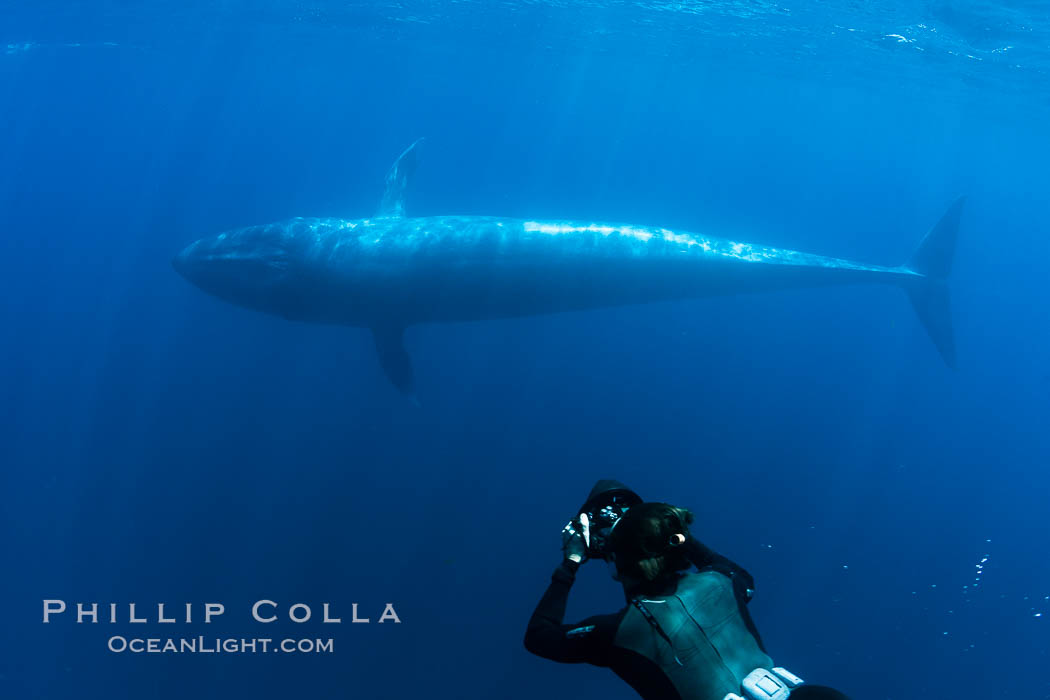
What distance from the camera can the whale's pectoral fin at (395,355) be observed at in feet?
42.2

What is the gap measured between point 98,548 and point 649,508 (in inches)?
598

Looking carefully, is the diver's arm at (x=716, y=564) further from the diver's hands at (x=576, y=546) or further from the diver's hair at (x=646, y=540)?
the diver's hands at (x=576, y=546)

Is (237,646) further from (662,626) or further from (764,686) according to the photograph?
(764,686)

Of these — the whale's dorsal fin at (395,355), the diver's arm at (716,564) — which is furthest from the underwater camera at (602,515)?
the whale's dorsal fin at (395,355)

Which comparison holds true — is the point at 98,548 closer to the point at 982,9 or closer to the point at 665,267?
the point at 665,267

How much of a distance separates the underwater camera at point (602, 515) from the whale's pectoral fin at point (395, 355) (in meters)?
9.28

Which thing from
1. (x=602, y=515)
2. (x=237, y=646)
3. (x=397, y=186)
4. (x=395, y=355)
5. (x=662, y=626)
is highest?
(x=397, y=186)

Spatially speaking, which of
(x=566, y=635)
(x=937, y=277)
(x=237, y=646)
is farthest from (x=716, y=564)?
(x=937, y=277)

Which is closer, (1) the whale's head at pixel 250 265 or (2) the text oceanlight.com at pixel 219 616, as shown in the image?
(1) the whale's head at pixel 250 265

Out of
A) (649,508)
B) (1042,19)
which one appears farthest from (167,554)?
(1042,19)

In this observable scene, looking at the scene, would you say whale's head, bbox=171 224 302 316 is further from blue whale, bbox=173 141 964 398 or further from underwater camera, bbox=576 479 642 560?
underwater camera, bbox=576 479 642 560

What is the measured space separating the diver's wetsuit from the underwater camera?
7.2 inches

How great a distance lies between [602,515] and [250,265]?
1047cm

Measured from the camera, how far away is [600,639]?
3637mm
